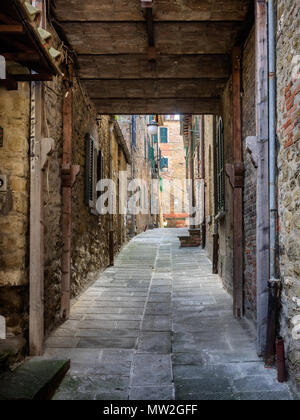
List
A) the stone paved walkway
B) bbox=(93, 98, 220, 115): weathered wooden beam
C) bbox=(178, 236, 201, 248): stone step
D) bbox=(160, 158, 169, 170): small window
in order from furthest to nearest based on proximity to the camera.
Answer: bbox=(160, 158, 169, 170): small window < bbox=(178, 236, 201, 248): stone step < bbox=(93, 98, 220, 115): weathered wooden beam < the stone paved walkway

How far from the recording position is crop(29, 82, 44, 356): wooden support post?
424 cm

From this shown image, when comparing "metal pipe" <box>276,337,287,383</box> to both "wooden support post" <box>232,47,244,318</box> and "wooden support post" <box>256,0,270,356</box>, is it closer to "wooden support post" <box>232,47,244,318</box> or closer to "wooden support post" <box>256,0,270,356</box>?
"wooden support post" <box>256,0,270,356</box>

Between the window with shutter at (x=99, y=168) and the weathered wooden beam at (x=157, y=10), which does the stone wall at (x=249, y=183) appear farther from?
the window with shutter at (x=99, y=168)

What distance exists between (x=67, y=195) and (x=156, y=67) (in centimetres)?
242

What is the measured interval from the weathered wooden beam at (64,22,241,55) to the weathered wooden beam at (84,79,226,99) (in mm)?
1217

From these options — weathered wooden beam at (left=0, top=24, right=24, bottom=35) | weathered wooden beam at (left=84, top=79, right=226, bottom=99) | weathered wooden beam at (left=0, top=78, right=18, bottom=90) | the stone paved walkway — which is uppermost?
weathered wooden beam at (left=84, top=79, right=226, bottom=99)

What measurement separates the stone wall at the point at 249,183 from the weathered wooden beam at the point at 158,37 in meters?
0.38

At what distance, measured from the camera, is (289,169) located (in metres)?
3.50

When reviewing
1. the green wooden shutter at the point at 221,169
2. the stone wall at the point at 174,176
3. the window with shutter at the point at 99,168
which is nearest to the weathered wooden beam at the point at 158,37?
the green wooden shutter at the point at 221,169

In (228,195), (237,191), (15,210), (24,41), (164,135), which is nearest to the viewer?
(24,41)

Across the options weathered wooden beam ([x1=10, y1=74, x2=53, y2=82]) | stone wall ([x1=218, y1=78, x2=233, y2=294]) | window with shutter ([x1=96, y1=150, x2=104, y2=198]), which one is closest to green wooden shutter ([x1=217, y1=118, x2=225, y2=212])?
stone wall ([x1=218, y1=78, x2=233, y2=294])

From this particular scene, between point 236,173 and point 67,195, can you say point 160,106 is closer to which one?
point 236,173

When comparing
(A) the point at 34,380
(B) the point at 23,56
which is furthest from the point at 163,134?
(A) the point at 34,380
